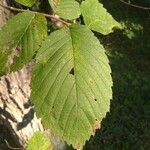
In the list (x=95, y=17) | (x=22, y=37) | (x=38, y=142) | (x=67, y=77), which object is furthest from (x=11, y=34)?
(x=38, y=142)

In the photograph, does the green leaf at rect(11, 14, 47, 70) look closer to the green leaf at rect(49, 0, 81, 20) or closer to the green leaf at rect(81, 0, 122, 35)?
the green leaf at rect(49, 0, 81, 20)

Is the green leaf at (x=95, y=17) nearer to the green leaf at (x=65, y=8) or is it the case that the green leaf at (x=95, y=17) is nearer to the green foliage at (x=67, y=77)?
the green leaf at (x=65, y=8)

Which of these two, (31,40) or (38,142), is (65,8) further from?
(38,142)

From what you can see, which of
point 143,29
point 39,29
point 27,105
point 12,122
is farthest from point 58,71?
point 143,29

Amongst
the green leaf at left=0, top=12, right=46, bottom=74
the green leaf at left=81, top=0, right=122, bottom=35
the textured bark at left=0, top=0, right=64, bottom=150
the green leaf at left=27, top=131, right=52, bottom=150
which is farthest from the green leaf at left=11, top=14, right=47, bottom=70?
the textured bark at left=0, top=0, right=64, bottom=150

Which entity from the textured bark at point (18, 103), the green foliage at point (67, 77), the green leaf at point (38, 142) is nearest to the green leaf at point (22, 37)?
the green foliage at point (67, 77)

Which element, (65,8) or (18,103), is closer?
(65,8)

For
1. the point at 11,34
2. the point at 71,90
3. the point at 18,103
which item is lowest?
the point at 18,103
